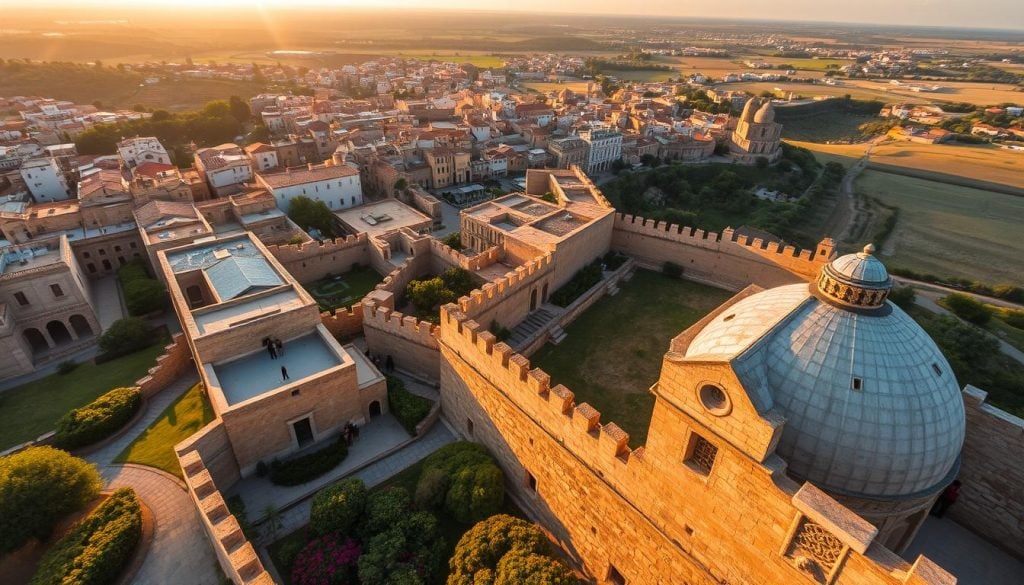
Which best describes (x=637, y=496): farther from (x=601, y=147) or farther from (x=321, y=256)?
(x=601, y=147)

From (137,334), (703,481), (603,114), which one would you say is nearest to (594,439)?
(703,481)

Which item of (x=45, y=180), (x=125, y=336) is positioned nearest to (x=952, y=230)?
(x=125, y=336)

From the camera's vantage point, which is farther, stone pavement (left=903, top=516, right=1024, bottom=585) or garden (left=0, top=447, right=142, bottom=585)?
garden (left=0, top=447, right=142, bottom=585)

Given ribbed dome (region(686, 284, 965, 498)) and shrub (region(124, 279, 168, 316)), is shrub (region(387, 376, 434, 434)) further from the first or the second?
shrub (region(124, 279, 168, 316))

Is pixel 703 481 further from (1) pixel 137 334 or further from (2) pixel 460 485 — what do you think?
(1) pixel 137 334

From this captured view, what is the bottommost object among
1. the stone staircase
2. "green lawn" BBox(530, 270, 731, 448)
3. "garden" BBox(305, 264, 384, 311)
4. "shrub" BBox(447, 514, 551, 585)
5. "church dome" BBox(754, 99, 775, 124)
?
"garden" BBox(305, 264, 384, 311)

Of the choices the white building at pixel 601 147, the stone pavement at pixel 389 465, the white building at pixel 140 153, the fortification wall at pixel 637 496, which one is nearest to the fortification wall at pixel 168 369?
the stone pavement at pixel 389 465

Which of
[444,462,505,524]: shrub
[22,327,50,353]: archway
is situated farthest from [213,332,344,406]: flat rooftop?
[22,327,50,353]: archway
